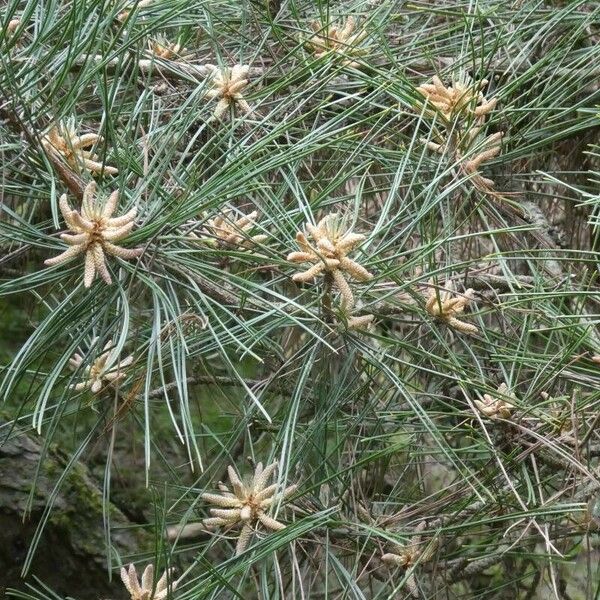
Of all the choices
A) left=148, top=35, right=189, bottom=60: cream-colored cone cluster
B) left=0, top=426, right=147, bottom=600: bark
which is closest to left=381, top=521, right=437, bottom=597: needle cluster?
left=148, top=35, right=189, bottom=60: cream-colored cone cluster

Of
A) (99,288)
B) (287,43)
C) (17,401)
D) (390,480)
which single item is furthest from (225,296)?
(17,401)

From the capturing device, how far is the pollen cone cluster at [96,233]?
27.3 inches

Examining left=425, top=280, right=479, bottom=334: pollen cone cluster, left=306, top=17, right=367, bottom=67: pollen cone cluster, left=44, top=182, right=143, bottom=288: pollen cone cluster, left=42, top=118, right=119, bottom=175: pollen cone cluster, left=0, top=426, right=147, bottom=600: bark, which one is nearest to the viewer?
left=44, top=182, right=143, bottom=288: pollen cone cluster

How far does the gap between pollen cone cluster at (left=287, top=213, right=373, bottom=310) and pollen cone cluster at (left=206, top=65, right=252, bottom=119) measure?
0.76ft

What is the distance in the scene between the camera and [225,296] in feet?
2.82

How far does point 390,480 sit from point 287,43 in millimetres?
632

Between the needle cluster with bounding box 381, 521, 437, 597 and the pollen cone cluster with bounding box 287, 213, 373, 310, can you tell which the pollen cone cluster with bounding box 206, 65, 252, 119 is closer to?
the pollen cone cluster with bounding box 287, 213, 373, 310

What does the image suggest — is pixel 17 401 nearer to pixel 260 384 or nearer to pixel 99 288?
pixel 260 384

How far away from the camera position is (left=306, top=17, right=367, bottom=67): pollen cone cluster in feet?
3.45

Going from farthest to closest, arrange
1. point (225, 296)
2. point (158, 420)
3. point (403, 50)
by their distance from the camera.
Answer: point (158, 420) → point (403, 50) → point (225, 296)

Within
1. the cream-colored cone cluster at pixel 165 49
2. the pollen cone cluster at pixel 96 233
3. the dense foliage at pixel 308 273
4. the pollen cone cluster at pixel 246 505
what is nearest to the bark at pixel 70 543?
the dense foliage at pixel 308 273

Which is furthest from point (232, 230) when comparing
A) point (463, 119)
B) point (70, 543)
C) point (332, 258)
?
point (70, 543)

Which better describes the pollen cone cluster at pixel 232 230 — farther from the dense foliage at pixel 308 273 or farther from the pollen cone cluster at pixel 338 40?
the pollen cone cluster at pixel 338 40

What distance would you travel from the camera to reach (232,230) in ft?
2.86
